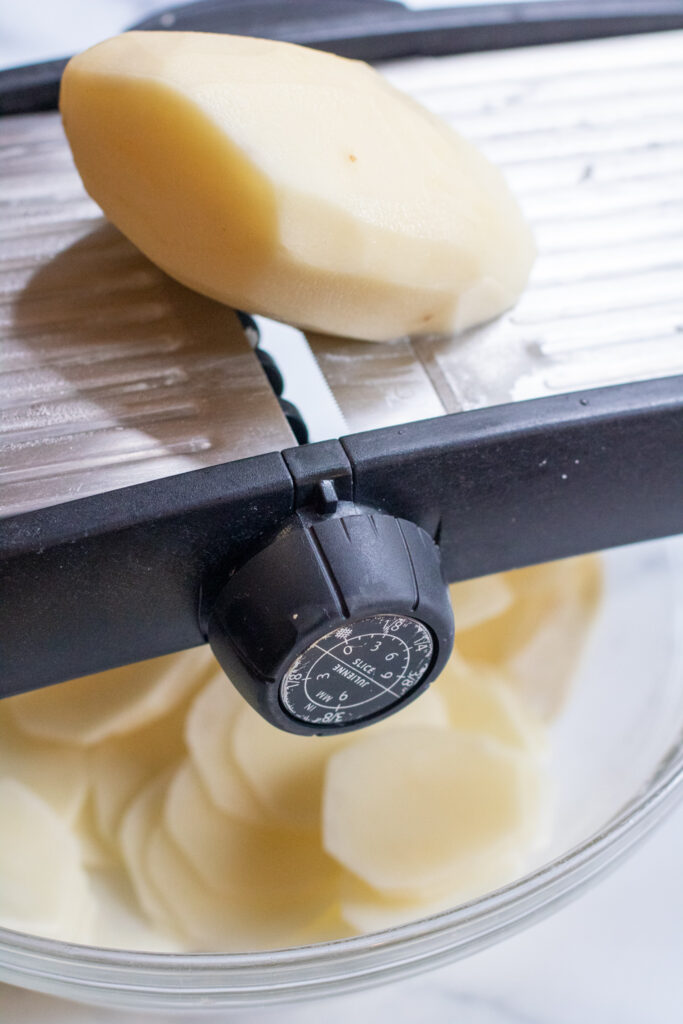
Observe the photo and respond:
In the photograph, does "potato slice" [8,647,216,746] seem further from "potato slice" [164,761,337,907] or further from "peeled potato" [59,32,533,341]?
"peeled potato" [59,32,533,341]

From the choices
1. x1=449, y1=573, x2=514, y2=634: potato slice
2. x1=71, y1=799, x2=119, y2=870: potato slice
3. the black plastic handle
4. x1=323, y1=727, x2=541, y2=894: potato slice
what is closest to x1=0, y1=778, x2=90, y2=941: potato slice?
x1=71, y1=799, x2=119, y2=870: potato slice

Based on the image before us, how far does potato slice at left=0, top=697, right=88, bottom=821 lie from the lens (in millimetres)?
514

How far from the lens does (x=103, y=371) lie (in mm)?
446

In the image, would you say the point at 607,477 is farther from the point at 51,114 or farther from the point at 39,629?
the point at 51,114

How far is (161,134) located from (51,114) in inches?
8.0

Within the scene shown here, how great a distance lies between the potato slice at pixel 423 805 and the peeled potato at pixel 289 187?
0.20 metres

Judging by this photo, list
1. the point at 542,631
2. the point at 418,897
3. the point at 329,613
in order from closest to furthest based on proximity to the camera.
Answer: the point at 329,613 < the point at 418,897 < the point at 542,631

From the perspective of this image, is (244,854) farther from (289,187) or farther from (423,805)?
(289,187)

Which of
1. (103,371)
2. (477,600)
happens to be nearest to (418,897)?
(477,600)

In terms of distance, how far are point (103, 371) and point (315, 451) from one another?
0.10 m

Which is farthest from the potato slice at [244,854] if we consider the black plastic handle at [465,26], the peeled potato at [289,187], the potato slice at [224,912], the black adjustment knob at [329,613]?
the black plastic handle at [465,26]

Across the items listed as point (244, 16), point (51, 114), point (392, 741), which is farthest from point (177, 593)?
point (244, 16)

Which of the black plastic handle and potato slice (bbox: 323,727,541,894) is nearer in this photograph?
potato slice (bbox: 323,727,541,894)

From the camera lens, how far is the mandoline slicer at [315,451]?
39 cm
